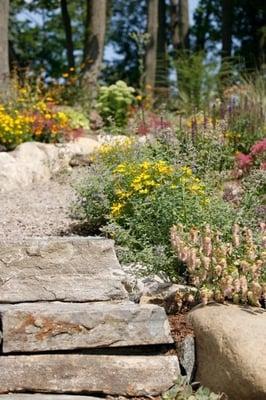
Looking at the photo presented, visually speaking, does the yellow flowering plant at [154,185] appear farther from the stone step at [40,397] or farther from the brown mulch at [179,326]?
the stone step at [40,397]

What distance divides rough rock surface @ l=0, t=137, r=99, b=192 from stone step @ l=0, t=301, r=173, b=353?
13.1ft

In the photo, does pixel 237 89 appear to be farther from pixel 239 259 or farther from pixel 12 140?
pixel 239 259

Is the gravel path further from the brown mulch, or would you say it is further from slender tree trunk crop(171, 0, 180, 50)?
slender tree trunk crop(171, 0, 180, 50)

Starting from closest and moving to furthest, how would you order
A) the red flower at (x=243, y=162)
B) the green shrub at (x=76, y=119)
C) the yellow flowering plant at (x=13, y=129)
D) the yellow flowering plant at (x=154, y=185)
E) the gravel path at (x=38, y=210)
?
the yellow flowering plant at (x=154, y=185)
the gravel path at (x=38, y=210)
the red flower at (x=243, y=162)
the yellow flowering plant at (x=13, y=129)
the green shrub at (x=76, y=119)

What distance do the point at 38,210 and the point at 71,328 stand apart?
268 cm

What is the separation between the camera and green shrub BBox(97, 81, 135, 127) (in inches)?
442

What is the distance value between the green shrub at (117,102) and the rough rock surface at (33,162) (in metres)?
2.01

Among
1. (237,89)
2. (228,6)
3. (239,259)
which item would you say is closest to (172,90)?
(237,89)

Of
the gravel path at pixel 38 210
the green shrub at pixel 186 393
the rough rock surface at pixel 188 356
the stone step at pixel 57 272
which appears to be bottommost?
the green shrub at pixel 186 393

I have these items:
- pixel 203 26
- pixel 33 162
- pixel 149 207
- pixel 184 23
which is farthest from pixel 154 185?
pixel 203 26

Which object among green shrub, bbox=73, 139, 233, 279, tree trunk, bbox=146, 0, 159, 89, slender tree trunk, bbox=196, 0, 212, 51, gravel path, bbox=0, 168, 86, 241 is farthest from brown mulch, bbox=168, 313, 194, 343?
slender tree trunk, bbox=196, 0, 212, 51

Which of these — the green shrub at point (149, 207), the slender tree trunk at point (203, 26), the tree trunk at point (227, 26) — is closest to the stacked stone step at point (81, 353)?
the green shrub at point (149, 207)

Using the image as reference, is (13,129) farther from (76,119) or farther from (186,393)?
(186,393)

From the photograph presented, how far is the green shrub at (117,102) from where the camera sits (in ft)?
36.8
